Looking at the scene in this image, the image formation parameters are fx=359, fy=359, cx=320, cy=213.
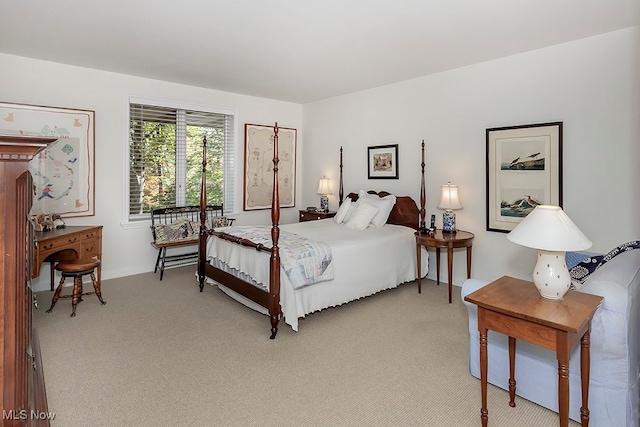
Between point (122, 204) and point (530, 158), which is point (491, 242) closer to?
point (530, 158)

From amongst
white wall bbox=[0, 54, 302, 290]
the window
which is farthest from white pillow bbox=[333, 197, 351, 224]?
white wall bbox=[0, 54, 302, 290]

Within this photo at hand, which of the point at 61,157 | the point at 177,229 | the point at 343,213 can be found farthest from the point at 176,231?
the point at 343,213

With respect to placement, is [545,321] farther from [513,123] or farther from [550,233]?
[513,123]

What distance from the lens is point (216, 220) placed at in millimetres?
5094

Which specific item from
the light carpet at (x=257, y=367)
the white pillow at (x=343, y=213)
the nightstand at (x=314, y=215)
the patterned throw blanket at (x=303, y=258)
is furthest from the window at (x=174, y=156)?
the patterned throw blanket at (x=303, y=258)

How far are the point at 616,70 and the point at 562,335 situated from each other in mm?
2891

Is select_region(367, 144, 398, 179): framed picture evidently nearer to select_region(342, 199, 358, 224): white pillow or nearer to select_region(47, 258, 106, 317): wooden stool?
select_region(342, 199, 358, 224): white pillow

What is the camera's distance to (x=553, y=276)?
185 centimetres

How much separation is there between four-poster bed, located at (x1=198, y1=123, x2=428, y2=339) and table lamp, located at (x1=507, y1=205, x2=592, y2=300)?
179cm

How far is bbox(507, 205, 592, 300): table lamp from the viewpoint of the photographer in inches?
69.6

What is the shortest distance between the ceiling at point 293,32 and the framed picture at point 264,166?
147cm

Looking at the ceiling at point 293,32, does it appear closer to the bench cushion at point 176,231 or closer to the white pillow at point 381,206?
the white pillow at point 381,206

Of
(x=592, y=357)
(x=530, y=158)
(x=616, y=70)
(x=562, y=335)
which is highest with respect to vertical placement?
(x=616, y=70)

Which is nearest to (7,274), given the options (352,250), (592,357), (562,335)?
(562,335)
